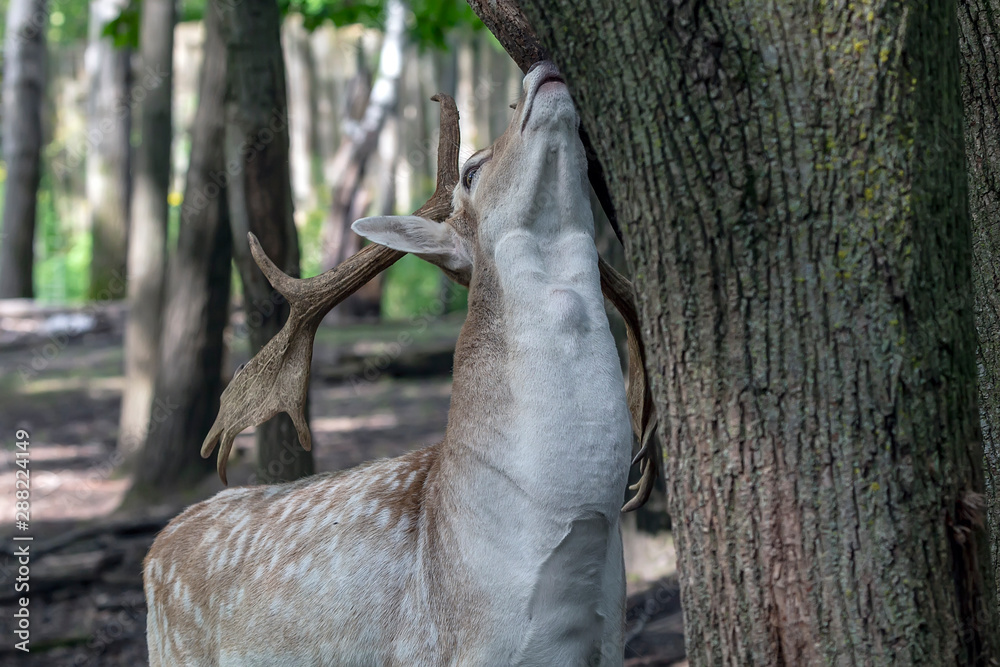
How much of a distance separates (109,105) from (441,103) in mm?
14515

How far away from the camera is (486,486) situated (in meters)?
2.65

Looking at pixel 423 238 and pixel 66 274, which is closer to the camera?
pixel 423 238

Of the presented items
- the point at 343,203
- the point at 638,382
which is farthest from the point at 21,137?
the point at 638,382

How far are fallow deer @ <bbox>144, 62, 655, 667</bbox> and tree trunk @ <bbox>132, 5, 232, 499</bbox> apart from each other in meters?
4.00

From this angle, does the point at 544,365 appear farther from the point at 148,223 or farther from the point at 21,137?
the point at 21,137

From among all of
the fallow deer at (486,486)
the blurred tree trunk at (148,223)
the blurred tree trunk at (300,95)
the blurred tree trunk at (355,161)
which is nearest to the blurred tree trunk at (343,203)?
the blurred tree trunk at (355,161)

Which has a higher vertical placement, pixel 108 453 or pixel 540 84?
pixel 540 84

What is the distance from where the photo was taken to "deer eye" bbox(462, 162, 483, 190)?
2.93 meters

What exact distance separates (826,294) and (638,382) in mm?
1290

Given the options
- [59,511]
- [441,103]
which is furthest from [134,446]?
[441,103]

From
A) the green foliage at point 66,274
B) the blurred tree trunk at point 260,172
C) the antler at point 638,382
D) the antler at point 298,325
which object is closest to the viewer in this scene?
the antler at point 638,382

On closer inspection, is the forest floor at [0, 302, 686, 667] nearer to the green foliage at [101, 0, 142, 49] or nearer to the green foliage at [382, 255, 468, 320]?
the green foliage at [101, 0, 142, 49]

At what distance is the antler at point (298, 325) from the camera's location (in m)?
3.25

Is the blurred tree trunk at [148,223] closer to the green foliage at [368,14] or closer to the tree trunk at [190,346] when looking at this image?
the tree trunk at [190,346]
